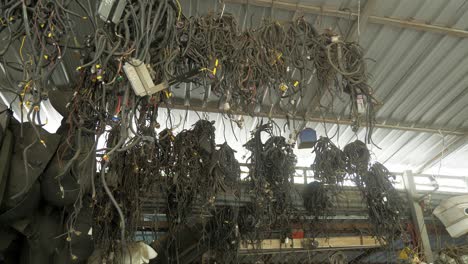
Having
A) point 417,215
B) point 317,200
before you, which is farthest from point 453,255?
point 317,200

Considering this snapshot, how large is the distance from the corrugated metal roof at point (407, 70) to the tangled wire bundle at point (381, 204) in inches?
16.6

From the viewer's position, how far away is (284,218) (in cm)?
429

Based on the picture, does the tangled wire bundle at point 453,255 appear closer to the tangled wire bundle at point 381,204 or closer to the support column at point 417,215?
the support column at point 417,215

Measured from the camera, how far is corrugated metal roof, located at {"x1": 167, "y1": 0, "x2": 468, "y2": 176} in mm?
3766

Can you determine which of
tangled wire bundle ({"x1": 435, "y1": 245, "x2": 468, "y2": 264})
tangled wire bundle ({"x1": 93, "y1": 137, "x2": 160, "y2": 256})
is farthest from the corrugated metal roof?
tangled wire bundle ({"x1": 435, "y1": 245, "x2": 468, "y2": 264})

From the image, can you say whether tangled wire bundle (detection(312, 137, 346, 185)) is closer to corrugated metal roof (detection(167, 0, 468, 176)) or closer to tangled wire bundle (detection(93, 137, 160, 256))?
corrugated metal roof (detection(167, 0, 468, 176))

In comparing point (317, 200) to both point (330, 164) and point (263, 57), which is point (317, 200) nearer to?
point (330, 164)

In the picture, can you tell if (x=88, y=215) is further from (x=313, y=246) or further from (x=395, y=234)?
(x=395, y=234)

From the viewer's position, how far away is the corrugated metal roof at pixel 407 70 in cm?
377

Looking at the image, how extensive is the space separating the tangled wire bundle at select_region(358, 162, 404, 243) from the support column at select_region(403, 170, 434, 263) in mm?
1003

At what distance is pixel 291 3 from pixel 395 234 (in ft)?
8.83

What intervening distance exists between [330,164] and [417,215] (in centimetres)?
203

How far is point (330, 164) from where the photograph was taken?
421 cm

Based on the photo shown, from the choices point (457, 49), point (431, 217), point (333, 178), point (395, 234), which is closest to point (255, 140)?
point (333, 178)
